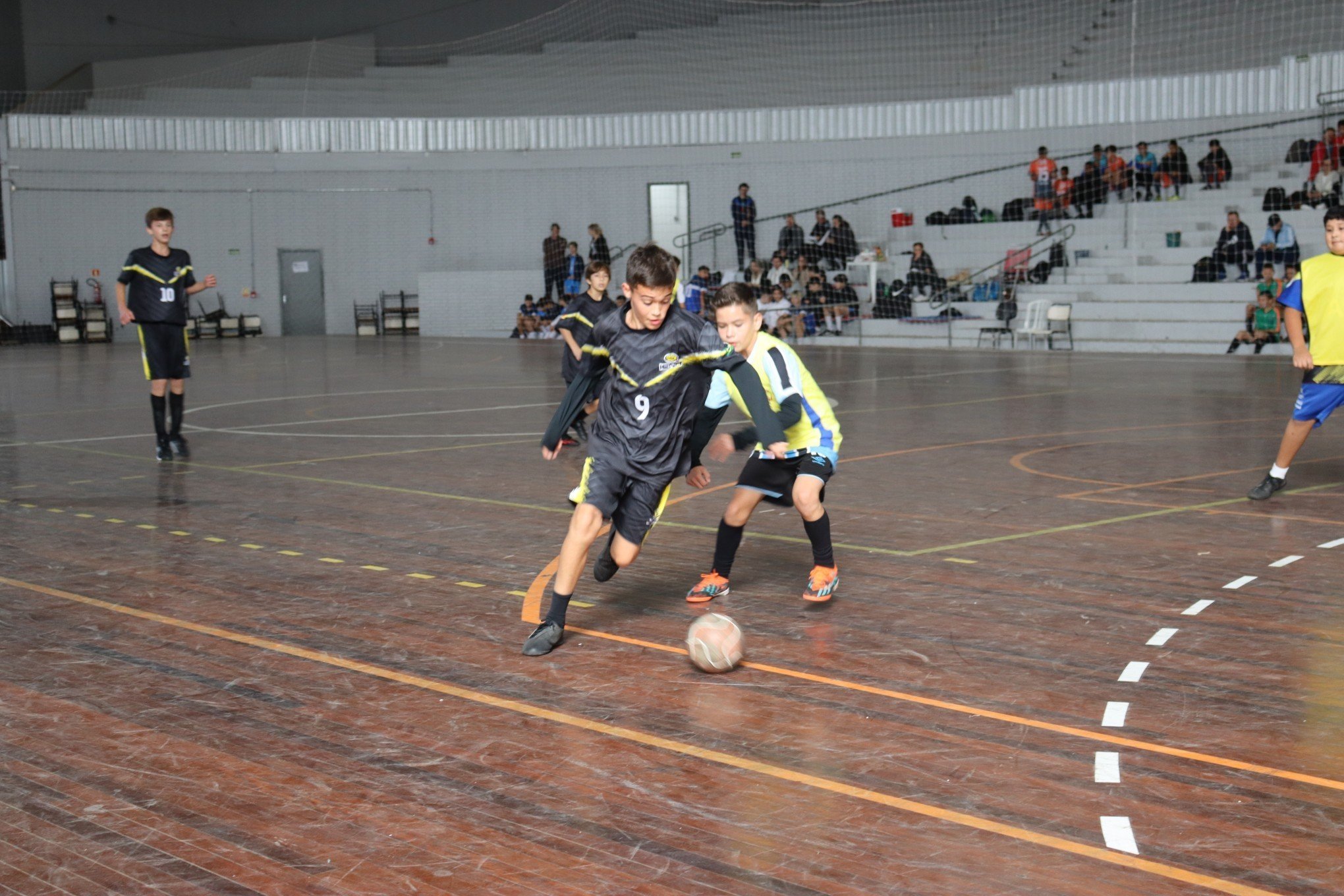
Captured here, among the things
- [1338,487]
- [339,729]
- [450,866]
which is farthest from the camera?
[1338,487]

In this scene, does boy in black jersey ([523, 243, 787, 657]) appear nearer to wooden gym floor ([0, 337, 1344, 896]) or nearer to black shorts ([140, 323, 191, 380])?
wooden gym floor ([0, 337, 1344, 896])

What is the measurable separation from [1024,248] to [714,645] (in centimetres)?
2415

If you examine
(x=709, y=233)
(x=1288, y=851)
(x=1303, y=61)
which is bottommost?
(x=1288, y=851)

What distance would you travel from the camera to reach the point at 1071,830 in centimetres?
364

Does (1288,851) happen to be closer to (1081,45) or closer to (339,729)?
(339,729)

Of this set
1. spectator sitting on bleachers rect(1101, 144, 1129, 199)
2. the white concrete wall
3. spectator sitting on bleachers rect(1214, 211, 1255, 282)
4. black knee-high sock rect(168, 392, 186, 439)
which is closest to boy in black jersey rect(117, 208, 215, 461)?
black knee-high sock rect(168, 392, 186, 439)

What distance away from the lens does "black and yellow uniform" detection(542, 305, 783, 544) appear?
5.65 metres

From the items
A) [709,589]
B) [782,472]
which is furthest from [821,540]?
[709,589]

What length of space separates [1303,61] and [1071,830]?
2795 cm

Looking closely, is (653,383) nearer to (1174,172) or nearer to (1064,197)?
(1064,197)

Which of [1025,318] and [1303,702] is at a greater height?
[1025,318]

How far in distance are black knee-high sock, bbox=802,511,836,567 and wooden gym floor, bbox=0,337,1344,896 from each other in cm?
21

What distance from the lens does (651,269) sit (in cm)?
536

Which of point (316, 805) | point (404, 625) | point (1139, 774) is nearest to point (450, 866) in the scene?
point (316, 805)
